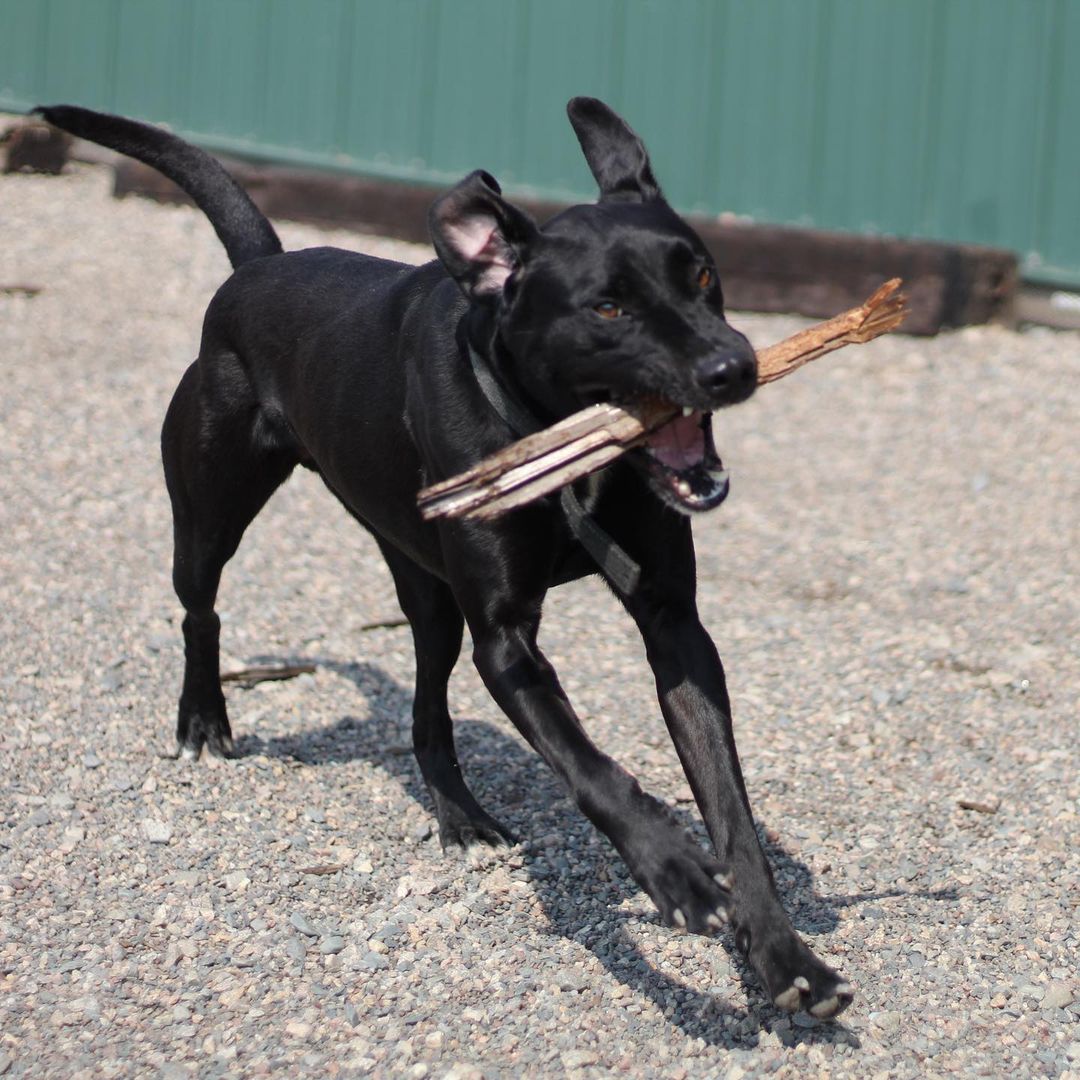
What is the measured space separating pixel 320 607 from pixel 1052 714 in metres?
2.57

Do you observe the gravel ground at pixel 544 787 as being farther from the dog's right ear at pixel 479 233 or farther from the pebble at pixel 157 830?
the dog's right ear at pixel 479 233

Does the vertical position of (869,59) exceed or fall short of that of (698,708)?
it exceeds it

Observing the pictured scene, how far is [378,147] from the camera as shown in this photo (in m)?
10.7

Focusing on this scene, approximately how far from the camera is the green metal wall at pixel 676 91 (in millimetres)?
9008

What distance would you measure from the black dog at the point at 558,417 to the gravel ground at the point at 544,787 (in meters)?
0.33

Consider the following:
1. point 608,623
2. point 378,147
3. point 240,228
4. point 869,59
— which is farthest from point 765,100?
point 240,228

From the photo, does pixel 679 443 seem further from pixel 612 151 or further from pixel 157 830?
pixel 157 830

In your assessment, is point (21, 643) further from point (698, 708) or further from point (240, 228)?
point (698, 708)

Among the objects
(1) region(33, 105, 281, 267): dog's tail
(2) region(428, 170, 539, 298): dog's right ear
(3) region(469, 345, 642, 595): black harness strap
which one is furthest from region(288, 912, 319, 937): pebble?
(1) region(33, 105, 281, 267): dog's tail

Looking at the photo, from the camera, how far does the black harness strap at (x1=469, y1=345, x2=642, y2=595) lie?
352 cm

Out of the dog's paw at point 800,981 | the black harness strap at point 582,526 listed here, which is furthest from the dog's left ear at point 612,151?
the dog's paw at point 800,981

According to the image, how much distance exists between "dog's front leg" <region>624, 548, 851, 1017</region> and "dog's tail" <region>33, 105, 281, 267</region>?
1924 mm

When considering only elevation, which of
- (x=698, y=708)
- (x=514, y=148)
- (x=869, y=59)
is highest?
(x=869, y=59)

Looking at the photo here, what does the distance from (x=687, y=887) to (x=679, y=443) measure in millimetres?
908
